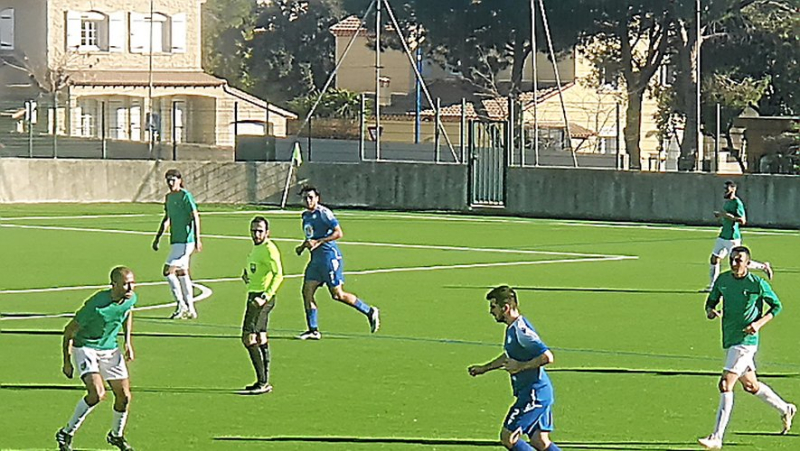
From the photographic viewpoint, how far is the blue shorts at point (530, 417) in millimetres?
9234

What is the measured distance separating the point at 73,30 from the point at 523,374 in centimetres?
6231

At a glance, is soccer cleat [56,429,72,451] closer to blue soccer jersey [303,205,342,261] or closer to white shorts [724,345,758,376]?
white shorts [724,345,758,376]

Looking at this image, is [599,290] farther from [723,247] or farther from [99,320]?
[99,320]

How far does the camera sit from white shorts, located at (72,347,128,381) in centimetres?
1061

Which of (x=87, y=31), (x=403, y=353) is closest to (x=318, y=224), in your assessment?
(x=403, y=353)

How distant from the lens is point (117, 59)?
232 feet

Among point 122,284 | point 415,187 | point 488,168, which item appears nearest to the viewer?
point 122,284

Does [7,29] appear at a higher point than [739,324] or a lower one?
higher

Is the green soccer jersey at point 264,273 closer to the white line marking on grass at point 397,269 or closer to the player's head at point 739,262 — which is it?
the player's head at point 739,262

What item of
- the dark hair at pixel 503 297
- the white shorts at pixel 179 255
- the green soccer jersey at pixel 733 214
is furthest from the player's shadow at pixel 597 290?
the dark hair at pixel 503 297

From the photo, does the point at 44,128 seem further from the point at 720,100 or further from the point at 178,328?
the point at 178,328

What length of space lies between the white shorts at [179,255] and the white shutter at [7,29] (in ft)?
165

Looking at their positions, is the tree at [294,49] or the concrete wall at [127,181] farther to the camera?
the tree at [294,49]

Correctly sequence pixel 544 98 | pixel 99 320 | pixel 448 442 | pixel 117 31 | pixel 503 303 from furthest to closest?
pixel 117 31
pixel 544 98
pixel 448 442
pixel 99 320
pixel 503 303
